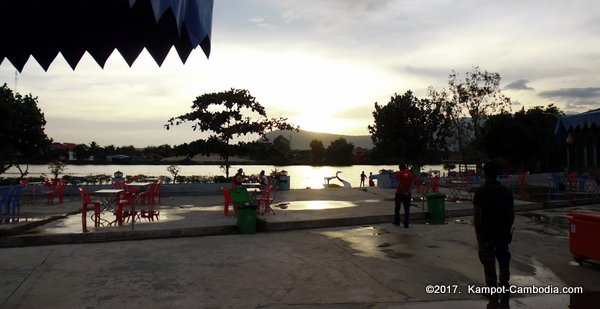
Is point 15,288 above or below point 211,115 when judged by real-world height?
below

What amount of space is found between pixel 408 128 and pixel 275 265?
88.6 feet

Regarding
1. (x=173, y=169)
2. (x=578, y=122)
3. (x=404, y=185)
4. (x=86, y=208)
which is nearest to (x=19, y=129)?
(x=173, y=169)

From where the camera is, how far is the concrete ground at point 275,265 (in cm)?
561

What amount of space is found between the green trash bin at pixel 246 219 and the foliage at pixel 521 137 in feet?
102

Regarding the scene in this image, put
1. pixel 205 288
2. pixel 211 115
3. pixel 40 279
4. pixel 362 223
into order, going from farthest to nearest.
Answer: pixel 211 115 < pixel 362 223 < pixel 40 279 < pixel 205 288

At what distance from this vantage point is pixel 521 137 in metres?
36.4

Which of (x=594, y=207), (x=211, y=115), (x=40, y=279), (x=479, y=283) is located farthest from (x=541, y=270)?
(x=211, y=115)

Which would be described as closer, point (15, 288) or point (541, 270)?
point (15, 288)

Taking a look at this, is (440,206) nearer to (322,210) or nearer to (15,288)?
(322,210)

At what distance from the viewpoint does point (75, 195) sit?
2156 cm

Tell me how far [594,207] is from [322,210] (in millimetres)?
10016

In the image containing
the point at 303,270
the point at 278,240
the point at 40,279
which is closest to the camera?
the point at 40,279

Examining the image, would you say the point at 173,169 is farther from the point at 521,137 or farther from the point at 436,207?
the point at 521,137

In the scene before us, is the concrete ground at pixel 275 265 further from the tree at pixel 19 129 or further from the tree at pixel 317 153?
the tree at pixel 317 153
